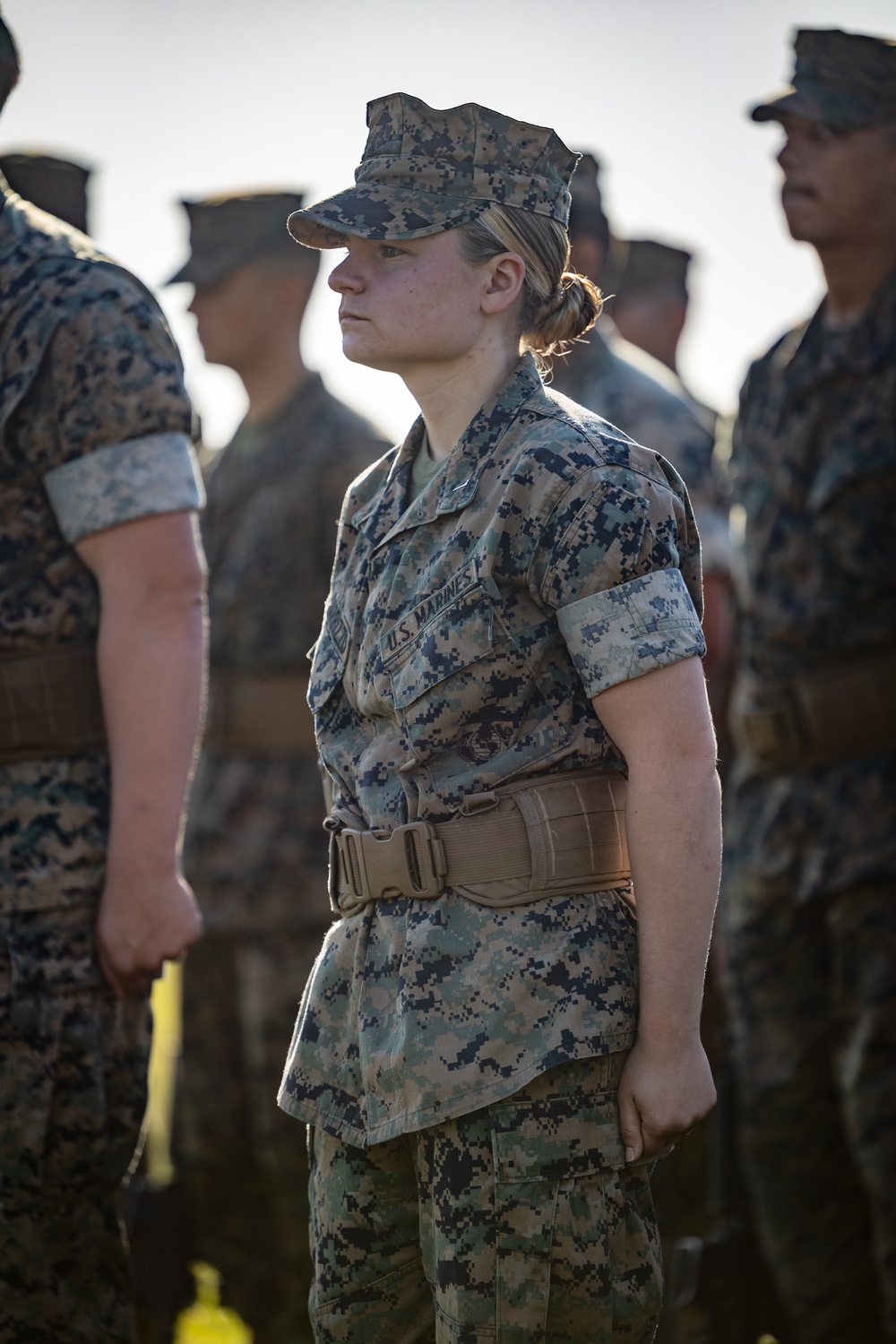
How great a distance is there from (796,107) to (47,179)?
233cm

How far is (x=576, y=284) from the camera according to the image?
2.55 meters

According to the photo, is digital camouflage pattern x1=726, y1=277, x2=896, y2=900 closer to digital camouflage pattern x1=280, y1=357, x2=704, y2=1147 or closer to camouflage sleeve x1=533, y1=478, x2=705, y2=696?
digital camouflage pattern x1=280, y1=357, x2=704, y2=1147

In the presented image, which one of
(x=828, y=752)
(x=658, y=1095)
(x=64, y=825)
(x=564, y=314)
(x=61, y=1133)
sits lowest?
(x=61, y=1133)

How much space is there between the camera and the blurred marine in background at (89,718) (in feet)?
9.32

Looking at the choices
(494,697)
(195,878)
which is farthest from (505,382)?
(195,878)

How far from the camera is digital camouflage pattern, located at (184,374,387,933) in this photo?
494 centimetres

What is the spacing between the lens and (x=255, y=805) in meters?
5.02

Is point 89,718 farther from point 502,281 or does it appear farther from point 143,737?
point 502,281

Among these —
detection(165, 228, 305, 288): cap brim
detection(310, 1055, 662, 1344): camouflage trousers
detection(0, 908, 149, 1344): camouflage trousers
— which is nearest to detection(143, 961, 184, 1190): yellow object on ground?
detection(0, 908, 149, 1344): camouflage trousers

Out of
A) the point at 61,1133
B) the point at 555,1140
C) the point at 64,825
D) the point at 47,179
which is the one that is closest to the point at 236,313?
the point at 47,179

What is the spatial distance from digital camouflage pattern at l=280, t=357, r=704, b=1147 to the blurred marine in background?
61 cm

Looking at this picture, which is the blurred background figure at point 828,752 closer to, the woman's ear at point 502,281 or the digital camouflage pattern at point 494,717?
the digital camouflage pattern at point 494,717

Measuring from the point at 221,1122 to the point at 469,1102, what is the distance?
3.14 m

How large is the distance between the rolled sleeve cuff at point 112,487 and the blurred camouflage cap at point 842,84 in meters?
2.09
